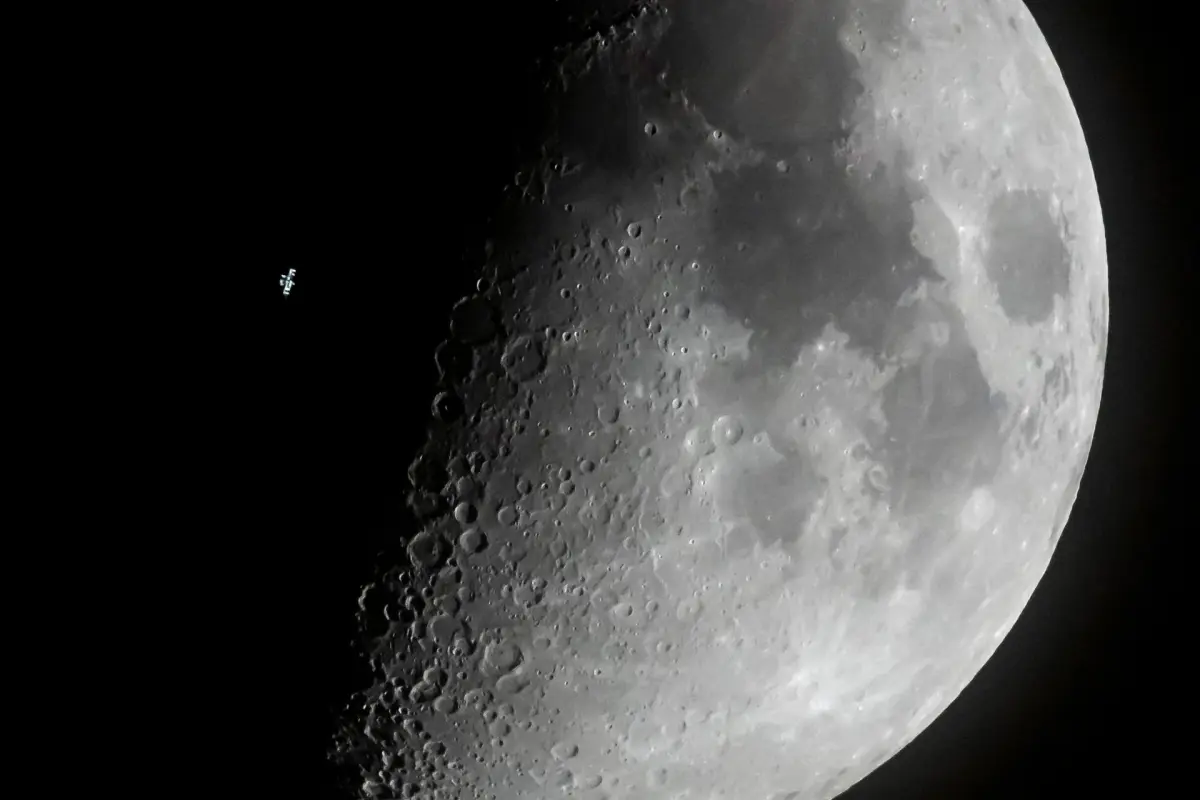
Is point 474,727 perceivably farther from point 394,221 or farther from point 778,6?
point 778,6

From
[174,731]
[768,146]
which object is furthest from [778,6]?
[174,731]

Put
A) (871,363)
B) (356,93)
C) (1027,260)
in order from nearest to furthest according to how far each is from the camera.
A: (356,93)
(871,363)
(1027,260)

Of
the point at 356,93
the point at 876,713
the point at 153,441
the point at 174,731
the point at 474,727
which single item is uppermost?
the point at 356,93

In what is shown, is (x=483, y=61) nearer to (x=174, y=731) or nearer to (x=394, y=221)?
(x=394, y=221)

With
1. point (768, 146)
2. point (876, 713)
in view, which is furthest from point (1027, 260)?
point (876, 713)

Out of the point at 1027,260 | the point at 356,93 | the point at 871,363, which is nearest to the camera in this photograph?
the point at 356,93

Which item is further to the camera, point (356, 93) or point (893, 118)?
point (893, 118)

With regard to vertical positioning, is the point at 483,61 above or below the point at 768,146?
above
